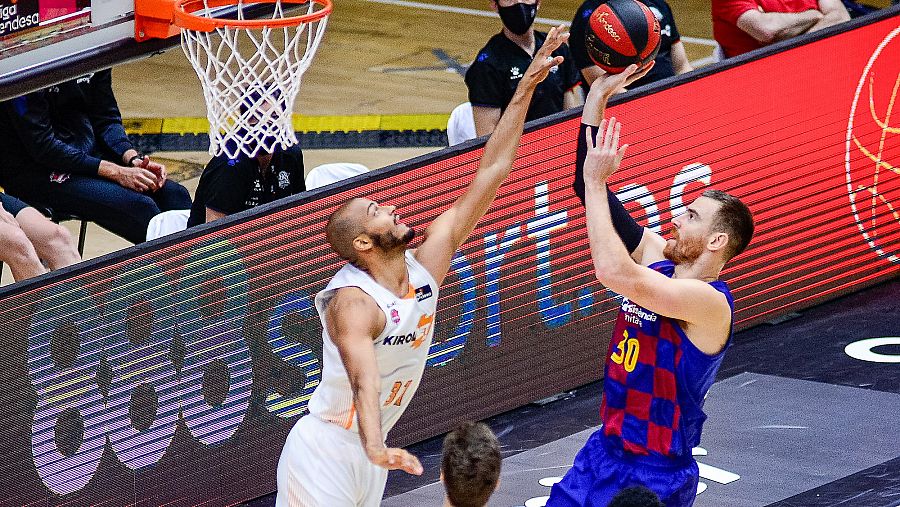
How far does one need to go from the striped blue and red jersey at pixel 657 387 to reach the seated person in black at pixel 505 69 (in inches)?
110

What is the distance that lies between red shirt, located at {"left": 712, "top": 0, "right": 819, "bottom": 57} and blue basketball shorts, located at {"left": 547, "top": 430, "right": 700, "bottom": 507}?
12.9ft

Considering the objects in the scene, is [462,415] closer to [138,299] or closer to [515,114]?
[138,299]

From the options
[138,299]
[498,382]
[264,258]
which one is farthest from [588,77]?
[138,299]

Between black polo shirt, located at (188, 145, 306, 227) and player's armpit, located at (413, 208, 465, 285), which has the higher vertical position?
player's armpit, located at (413, 208, 465, 285)

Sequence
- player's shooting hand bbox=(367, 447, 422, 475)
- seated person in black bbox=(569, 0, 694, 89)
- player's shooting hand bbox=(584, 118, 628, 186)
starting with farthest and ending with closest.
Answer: seated person in black bbox=(569, 0, 694, 89) → player's shooting hand bbox=(584, 118, 628, 186) → player's shooting hand bbox=(367, 447, 422, 475)

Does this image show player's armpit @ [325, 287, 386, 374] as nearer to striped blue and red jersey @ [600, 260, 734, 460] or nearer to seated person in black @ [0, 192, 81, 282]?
striped blue and red jersey @ [600, 260, 734, 460]

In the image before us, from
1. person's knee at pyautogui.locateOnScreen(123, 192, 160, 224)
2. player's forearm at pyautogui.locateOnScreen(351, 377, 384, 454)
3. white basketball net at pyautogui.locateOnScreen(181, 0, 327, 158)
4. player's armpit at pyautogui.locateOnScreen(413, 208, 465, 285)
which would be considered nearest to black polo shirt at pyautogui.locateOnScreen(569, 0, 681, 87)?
white basketball net at pyautogui.locateOnScreen(181, 0, 327, 158)

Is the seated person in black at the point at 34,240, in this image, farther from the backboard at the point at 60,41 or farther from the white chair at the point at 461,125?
the white chair at the point at 461,125

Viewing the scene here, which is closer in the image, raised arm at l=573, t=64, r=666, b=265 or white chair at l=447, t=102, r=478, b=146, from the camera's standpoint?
raised arm at l=573, t=64, r=666, b=265

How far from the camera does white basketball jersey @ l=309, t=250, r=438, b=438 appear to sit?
4758mm

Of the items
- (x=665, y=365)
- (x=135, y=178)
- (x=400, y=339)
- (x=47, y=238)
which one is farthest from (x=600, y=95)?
(x=135, y=178)

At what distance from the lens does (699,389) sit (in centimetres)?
495

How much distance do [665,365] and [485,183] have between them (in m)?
0.90

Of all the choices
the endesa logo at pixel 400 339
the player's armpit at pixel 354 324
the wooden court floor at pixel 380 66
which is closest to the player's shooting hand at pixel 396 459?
the player's armpit at pixel 354 324
